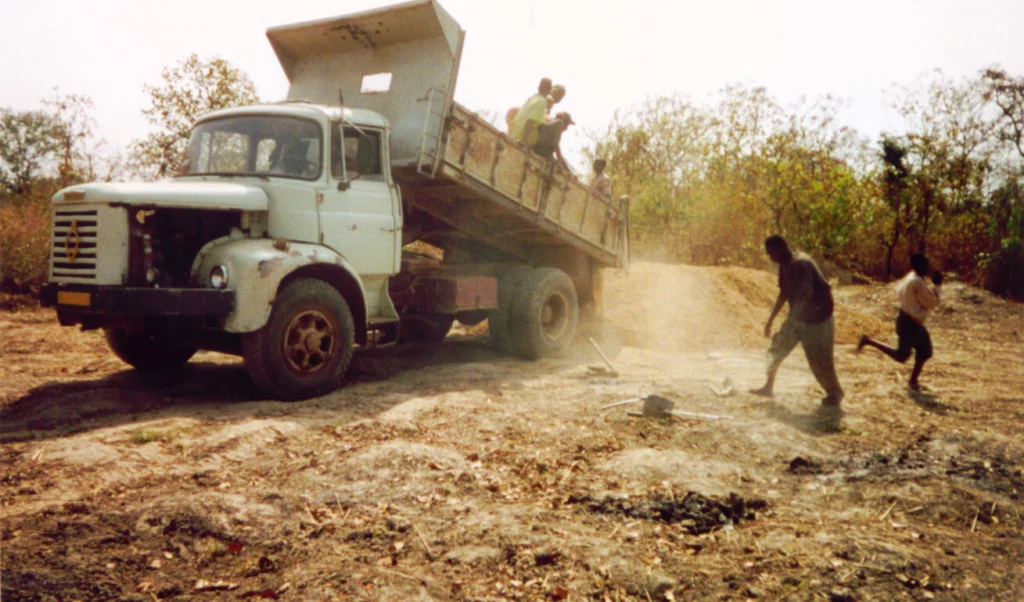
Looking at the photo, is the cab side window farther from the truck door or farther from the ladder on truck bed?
the ladder on truck bed

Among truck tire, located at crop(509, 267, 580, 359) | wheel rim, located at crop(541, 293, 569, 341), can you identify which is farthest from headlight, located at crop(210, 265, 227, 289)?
wheel rim, located at crop(541, 293, 569, 341)

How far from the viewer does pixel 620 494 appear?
4.62 metres

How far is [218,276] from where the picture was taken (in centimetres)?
611

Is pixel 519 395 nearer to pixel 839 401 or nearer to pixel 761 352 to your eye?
pixel 839 401

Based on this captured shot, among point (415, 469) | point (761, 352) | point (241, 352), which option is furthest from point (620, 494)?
point (761, 352)

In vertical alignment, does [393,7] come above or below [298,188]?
above

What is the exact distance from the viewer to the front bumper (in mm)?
5777

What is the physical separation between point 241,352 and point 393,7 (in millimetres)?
3614

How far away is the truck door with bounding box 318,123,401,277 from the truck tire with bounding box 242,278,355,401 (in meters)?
0.58

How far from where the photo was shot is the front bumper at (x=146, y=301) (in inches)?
227

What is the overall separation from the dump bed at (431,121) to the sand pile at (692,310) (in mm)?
2675

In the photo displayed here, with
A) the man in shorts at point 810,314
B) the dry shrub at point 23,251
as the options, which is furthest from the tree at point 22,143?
the man in shorts at point 810,314

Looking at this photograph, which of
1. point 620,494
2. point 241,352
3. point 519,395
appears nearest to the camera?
point 620,494

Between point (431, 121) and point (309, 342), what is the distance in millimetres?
2493
